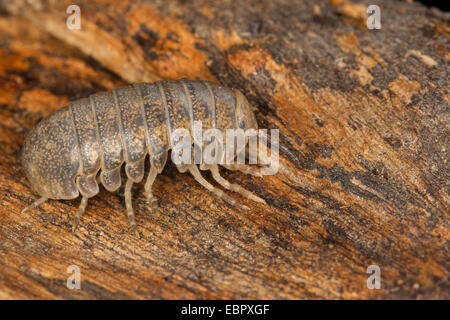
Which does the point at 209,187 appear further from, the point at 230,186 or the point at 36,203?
the point at 36,203

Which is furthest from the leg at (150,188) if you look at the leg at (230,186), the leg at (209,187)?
the leg at (230,186)

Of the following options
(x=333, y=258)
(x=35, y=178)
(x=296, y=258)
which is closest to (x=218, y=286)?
(x=296, y=258)

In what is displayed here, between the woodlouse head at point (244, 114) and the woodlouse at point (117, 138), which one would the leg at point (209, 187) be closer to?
the woodlouse at point (117, 138)

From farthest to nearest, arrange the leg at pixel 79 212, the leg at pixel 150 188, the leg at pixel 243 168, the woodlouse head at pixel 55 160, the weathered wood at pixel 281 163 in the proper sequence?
1. the leg at pixel 243 168
2. the leg at pixel 150 188
3. the woodlouse head at pixel 55 160
4. the leg at pixel 79 212
5. the weathered wood at pixel 281 163

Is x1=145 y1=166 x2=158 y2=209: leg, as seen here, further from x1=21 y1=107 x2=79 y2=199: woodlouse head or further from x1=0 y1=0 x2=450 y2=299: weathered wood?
x1=21 y1=107 x2=79 y2=199: woodlouse head

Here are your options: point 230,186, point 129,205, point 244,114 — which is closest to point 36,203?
point 129,205

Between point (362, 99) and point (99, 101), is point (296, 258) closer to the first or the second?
point (362, 99)
